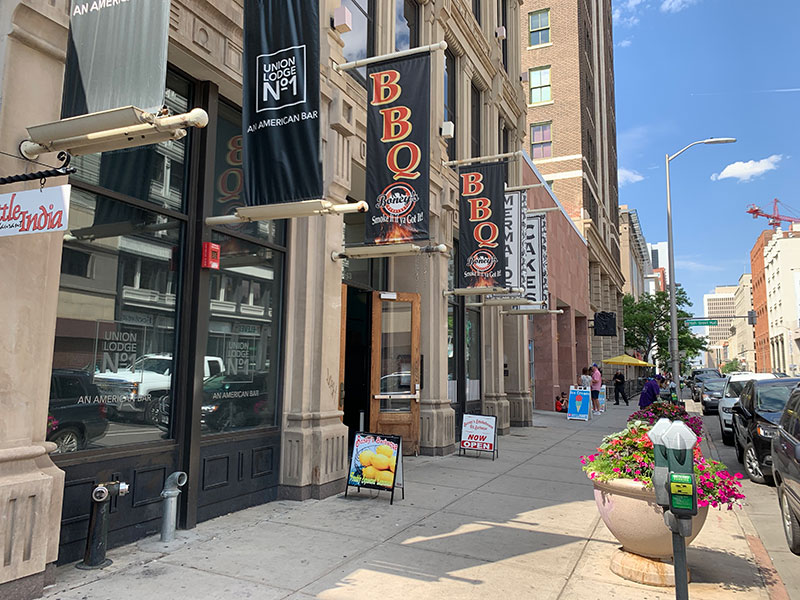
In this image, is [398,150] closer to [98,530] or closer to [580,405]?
[98,530]

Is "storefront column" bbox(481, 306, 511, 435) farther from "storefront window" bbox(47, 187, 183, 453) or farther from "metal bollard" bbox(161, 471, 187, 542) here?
"metal bollard" bbox(161, 471, 187, 542)

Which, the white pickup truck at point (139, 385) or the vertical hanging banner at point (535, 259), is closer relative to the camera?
the white pickup truck at point (139, 385)

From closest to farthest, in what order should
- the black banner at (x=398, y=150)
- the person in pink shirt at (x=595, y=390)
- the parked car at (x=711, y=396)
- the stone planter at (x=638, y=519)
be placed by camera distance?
the stone planter at (x=638, y=519)
the black banner at (x=398, y=150)
the parked car at (x=711, y=396)
the person in pink shirt at (x=595, y=390)

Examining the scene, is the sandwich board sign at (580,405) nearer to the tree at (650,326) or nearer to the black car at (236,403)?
the black car at (236,403)

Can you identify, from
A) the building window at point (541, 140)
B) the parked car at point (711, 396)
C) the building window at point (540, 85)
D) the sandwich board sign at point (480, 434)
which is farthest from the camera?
the building window at point (540, 85)

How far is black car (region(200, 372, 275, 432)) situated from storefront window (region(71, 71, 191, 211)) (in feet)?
6.98

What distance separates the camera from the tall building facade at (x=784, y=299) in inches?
3829

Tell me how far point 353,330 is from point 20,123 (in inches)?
310

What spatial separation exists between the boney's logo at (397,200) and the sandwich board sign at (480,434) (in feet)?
15.5

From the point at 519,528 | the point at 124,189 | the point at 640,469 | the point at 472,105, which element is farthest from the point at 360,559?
the point at 472,105

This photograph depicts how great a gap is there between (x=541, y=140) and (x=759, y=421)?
29333mm

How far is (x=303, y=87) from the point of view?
604cm

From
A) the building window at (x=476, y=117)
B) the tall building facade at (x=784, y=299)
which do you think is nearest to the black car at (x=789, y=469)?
the building window at (x=476, y=117)

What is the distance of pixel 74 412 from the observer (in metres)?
5.30
